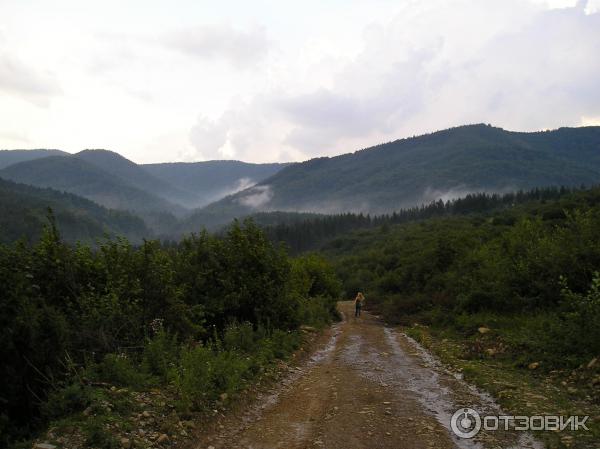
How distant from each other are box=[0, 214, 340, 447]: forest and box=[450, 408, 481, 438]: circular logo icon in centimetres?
511

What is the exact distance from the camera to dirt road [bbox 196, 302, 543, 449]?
790 centimetres

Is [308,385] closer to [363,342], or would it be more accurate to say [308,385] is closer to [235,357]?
[235,357]

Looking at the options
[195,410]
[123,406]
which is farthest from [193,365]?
[123,406]

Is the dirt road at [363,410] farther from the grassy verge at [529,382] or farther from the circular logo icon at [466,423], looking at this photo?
the grassy verge at [529,382]

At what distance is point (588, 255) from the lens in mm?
17219

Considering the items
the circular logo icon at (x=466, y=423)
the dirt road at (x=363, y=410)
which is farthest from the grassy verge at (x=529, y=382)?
the circular logo icon at (x=466, y=423)

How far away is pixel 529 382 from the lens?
1133cm

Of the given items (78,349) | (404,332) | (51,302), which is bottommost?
(404,332)

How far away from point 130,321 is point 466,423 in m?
8.61

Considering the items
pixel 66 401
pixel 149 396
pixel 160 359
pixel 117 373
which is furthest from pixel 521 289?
pixel 66 401

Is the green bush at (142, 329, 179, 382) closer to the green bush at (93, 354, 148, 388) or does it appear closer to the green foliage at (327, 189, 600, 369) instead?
the green bush at (93, 354, 148, 388)

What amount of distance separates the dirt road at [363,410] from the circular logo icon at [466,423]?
0.48 feet

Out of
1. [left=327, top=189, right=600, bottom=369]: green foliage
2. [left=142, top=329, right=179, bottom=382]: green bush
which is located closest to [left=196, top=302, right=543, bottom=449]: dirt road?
[left=142, top=329, right=179, bottom=382]: green bush

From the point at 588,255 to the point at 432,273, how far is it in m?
15.2
